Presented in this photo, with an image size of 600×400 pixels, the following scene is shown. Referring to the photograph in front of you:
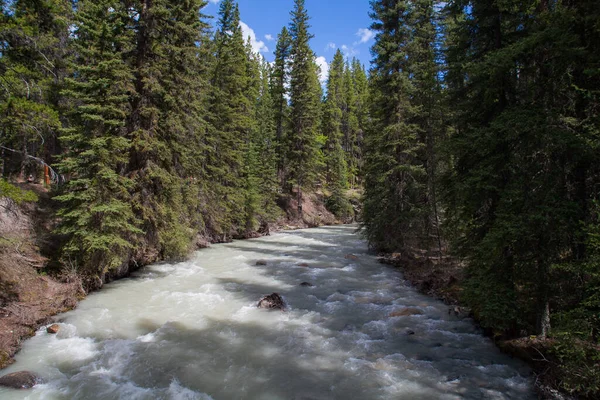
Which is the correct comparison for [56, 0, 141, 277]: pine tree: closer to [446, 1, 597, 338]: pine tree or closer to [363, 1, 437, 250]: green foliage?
[446, 1, 597, 338]: pine tree

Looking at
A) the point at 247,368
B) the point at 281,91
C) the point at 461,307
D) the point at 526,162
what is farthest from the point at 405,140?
the point at 281,91

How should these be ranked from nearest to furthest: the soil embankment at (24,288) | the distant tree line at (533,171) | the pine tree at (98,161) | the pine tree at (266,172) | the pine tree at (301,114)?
1. the distant tree line at (533,171)
2. the soil embankment at (24,288)
3. the pine tree at (98,161)
4. the pine tree at (266,172)
5. the pine tree at (301,114)

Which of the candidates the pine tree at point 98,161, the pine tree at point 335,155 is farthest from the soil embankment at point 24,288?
the pine tree at point 335,155

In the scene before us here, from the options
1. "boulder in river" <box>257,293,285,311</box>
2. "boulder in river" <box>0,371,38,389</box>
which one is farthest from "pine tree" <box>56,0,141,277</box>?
"boulder in river" <box>257,293,285,311</box>

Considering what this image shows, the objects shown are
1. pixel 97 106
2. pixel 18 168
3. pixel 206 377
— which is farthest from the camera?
pixel 18 168

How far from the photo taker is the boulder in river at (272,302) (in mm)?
10484

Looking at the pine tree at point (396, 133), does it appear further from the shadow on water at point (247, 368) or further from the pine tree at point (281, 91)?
the pine tree at point (281, 91)

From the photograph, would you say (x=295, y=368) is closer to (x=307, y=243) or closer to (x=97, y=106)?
(x=97, y=106)

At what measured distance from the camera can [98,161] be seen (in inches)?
437

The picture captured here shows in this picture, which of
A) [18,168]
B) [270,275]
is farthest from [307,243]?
[18,168]

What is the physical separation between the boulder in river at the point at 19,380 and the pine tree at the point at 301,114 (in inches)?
1193

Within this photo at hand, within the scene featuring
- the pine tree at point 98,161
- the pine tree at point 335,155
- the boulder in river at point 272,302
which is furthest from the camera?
the pine tree at point 335,155

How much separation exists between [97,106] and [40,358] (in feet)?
25.8

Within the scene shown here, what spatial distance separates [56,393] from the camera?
233 inches
